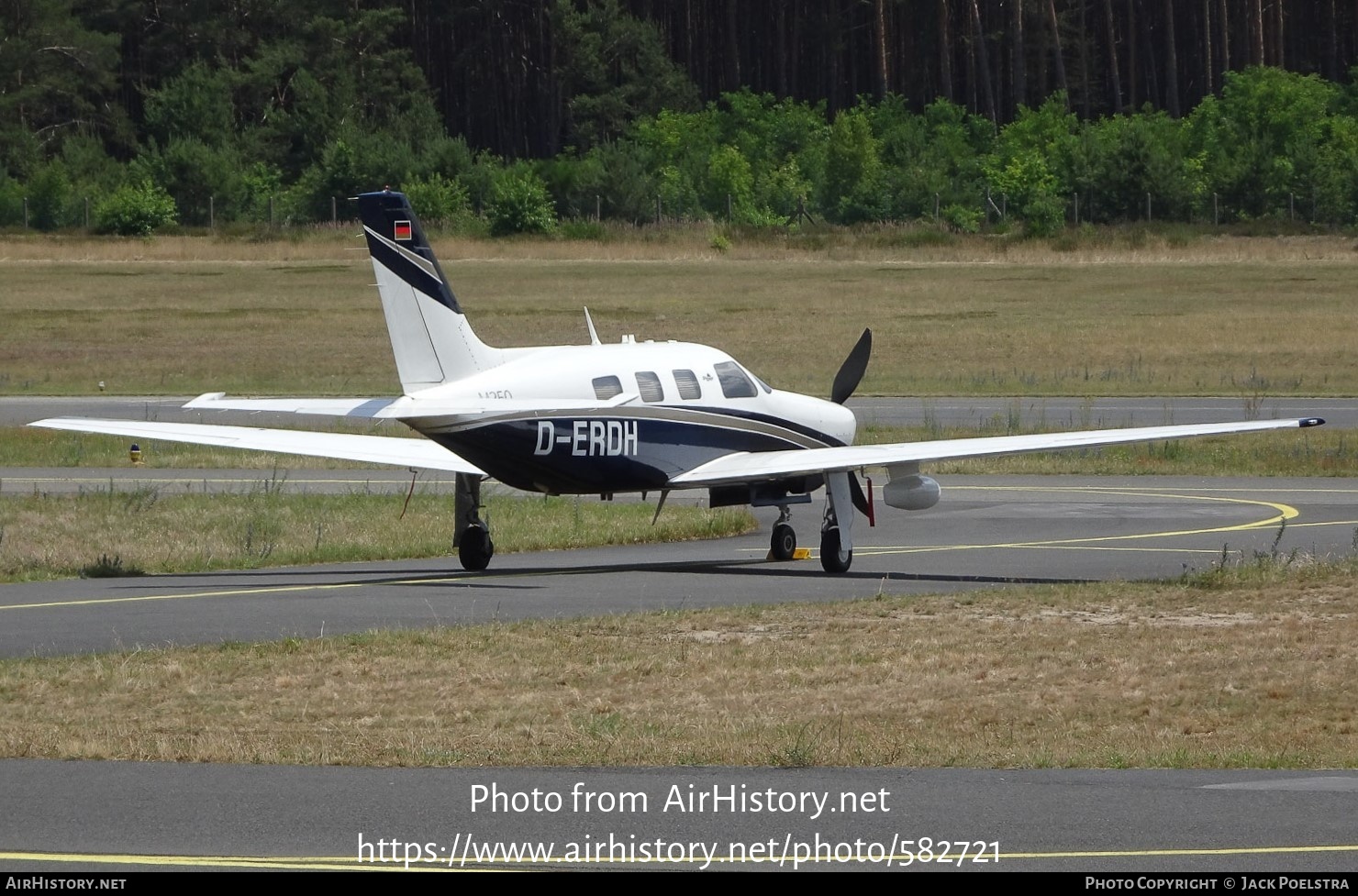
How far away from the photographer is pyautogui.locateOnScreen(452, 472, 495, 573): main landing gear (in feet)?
72.9

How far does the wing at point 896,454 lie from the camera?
20.8 metres

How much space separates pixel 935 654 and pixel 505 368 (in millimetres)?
6611

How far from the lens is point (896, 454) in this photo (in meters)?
Result: 21.8

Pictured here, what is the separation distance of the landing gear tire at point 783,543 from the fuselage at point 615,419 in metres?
1.03

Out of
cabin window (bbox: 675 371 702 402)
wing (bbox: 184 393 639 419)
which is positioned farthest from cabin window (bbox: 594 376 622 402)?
cabin window (bbox: 675 371 702 402)

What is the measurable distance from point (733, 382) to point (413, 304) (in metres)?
4.39

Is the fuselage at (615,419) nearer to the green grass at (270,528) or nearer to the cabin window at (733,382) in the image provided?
the cabin window at (733,382)

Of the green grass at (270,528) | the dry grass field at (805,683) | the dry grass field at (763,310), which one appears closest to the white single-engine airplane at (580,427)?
the dry grass field at (805,683)

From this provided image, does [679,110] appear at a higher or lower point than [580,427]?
higher

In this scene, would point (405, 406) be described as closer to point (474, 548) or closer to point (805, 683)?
point (474, 548)

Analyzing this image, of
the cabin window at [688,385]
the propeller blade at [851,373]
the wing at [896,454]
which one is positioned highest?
the cabin window at [688,385]

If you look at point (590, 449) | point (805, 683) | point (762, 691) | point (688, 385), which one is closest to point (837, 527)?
point (688, 385)

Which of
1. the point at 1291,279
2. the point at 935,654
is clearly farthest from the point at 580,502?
the point at 1291,279

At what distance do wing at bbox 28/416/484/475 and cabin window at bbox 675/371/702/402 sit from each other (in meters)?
2.53
